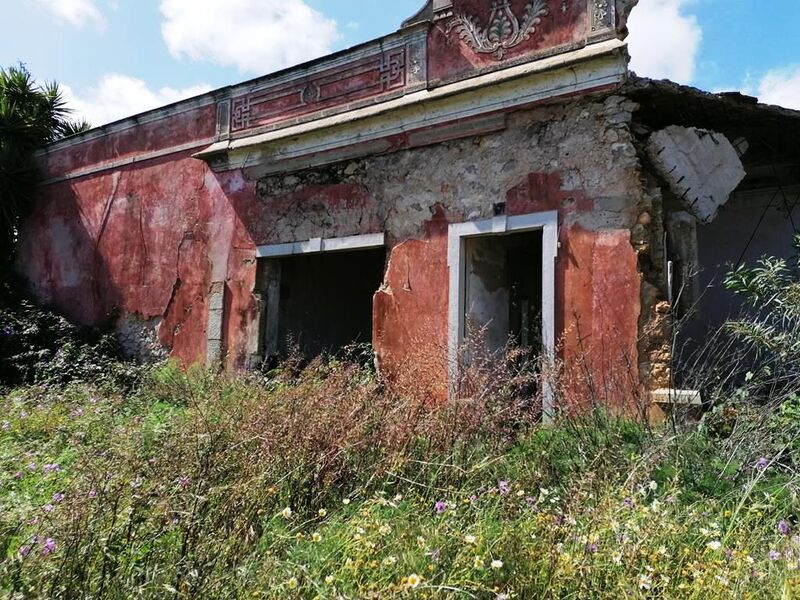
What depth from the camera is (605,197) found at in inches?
217

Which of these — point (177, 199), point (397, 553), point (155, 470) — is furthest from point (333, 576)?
point (177, 199)

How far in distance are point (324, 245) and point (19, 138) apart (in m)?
7.45

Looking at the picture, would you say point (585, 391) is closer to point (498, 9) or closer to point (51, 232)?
point (498, 9)

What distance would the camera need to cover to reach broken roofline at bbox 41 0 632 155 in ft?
18.8

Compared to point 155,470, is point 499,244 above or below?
above

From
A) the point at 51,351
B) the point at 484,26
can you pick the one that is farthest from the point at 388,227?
the point at 51,351

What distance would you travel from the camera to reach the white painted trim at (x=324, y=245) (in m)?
6.97

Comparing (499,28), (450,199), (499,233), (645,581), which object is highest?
(499,28)

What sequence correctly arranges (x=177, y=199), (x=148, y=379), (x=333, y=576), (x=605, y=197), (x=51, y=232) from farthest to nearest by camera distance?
(x=51, y=232), (x=177, y=199), (x=148, y=379), (x=605, y=197), (x=333, y=576)

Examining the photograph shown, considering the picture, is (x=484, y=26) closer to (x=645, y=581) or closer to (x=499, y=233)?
(x=499, y=233)

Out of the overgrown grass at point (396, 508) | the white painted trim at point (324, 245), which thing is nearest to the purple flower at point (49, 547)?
the overgrown grass at point (396, 508)

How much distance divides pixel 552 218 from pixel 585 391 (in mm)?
1631

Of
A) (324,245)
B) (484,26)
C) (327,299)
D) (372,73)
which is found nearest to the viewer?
(484,26)

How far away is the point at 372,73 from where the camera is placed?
23.6ft
